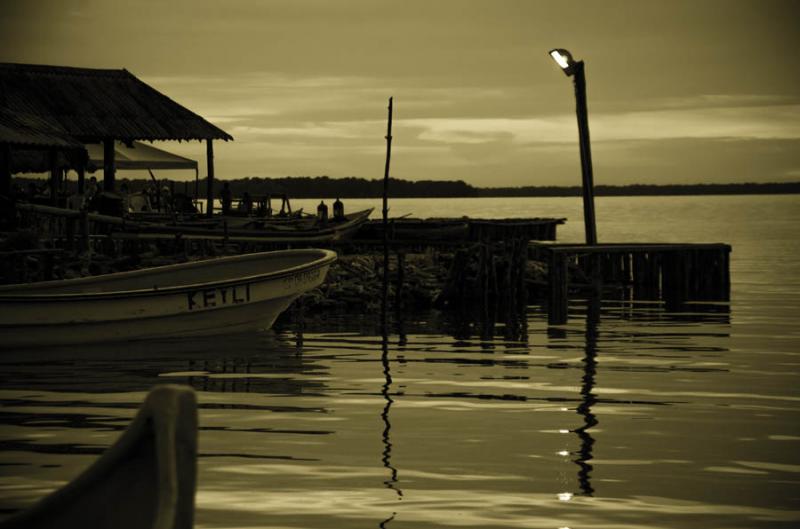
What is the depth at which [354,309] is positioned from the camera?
31.0 meters

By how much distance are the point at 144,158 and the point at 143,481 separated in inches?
1532

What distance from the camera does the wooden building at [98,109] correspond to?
3684 centimetres

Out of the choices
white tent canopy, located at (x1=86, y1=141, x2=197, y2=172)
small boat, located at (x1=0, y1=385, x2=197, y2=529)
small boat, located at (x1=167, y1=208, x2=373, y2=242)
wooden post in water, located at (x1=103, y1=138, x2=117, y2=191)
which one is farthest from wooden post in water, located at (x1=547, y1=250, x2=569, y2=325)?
small boat, located at (x1=0, y1=385, x2=197, y2=529)

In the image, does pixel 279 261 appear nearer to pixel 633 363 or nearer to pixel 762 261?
pixel 633 363

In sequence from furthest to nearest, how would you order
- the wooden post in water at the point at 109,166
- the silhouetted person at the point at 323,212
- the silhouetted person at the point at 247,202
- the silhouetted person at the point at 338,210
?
the silhouetted person at the point at 338,210 < the silhouetted person at the point at 323,212 < the silhouetted person at the point at 247,202 < the wooden post in water at the point at 109,166

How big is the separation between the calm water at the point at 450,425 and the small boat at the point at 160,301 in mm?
361

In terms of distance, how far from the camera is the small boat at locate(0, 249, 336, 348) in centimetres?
2042

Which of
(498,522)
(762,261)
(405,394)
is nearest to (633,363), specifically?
(405,394)

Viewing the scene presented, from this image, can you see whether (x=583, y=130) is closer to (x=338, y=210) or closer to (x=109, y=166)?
(x=109, y=166)

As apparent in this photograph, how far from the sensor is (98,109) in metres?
37.9

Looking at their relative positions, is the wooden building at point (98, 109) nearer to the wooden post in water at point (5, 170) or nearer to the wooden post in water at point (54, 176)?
the wooden post in water at point (54, 176)

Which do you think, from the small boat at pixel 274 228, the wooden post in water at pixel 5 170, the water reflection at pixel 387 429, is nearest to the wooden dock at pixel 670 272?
the small boat at pixel 274 228

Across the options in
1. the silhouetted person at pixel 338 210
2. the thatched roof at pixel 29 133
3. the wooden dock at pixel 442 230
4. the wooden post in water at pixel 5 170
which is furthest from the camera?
the wooden dock at pixel 442 230

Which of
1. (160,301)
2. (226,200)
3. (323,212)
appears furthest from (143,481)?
(323,212)
